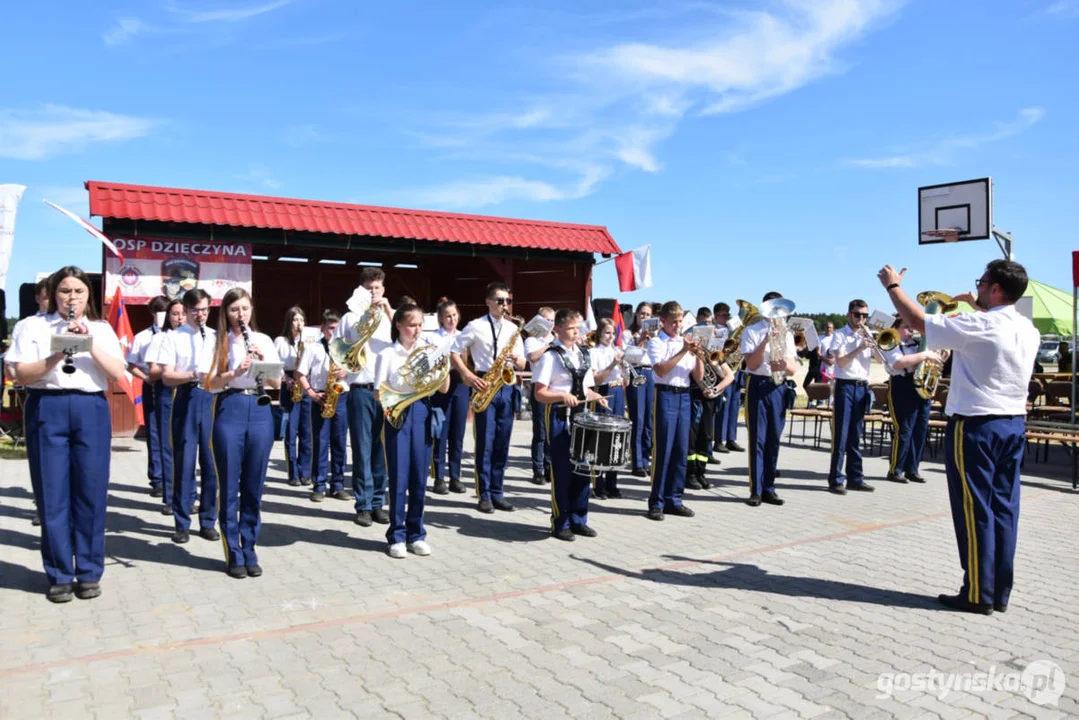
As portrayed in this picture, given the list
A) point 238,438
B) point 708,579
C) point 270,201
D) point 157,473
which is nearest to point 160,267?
point 270,201

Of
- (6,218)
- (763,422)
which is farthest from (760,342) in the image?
(6,218)

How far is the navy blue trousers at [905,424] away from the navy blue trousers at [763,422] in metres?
2.38

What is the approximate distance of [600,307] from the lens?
19203 mm

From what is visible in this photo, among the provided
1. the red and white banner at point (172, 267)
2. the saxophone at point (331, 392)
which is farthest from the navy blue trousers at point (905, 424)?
the red and white banner at point (172, 267)

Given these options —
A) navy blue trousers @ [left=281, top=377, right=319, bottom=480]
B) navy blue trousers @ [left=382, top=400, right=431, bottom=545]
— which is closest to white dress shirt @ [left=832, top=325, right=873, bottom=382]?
navy blue trousers @ [left=382, top=400, right=431, bottom=545]

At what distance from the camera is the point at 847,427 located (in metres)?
9.30

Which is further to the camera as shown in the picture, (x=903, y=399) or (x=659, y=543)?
(x=903, y=399)

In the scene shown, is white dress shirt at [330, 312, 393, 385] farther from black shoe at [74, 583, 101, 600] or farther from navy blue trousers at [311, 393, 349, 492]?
black shoe at [74, 583, 101, 600]

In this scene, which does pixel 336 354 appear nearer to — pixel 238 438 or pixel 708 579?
pixel 238 438

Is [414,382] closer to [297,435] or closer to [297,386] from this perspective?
[297,386]

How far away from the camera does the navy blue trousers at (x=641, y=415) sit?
1013 centimetres

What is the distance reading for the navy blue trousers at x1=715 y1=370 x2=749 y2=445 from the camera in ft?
39.8

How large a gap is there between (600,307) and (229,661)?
15.6 m

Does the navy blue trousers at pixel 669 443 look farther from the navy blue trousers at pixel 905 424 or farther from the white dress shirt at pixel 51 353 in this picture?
the white dress shirt at pixel 51 353
